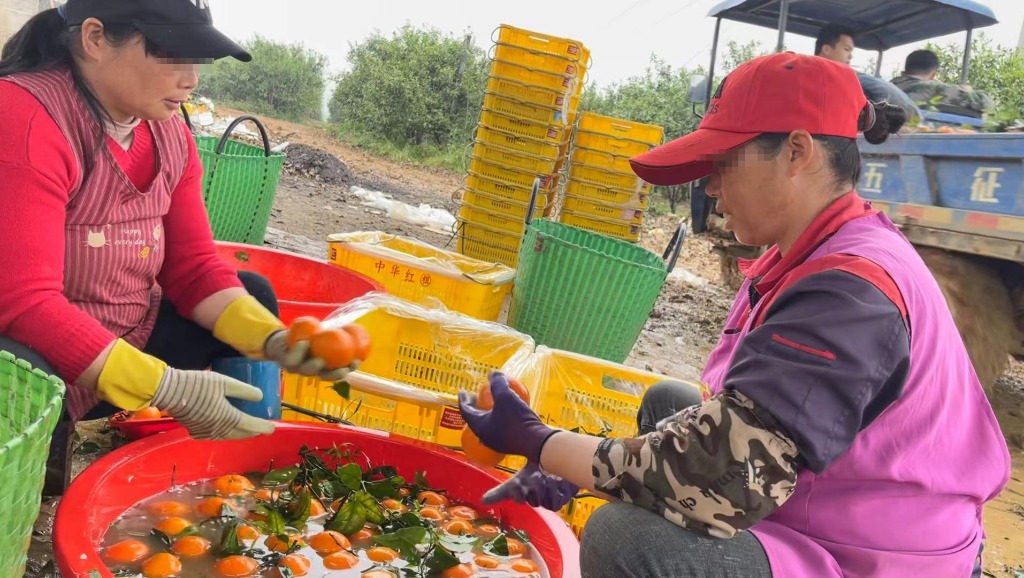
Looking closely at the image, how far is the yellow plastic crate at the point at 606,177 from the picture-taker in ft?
22.3

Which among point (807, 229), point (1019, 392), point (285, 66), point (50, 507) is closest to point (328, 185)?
point (1019, 392)

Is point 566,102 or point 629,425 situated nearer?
point 629,425

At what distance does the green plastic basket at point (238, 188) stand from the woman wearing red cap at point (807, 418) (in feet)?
9.41

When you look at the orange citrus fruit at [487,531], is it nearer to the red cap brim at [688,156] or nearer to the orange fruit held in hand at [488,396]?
the orange fruit held in hand at [488,396]

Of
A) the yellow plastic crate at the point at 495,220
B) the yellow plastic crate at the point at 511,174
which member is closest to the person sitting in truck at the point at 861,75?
the yellow plastic crate at the point at 511,174

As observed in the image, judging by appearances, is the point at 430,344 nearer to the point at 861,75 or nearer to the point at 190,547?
the point at 190,547

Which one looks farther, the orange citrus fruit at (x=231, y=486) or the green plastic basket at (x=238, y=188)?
the green plastic basket at (x=238, y=188)

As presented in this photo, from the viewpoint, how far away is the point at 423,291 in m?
3.86

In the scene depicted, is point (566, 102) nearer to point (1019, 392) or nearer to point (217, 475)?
point (1019, 392)

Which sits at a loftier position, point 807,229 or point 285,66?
point 285,66

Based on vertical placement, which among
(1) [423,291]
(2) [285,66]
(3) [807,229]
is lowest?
(1) [423,291]

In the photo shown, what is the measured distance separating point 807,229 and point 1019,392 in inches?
200

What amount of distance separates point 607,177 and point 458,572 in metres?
5.35

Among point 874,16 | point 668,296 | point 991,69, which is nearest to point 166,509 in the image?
point 668,296
